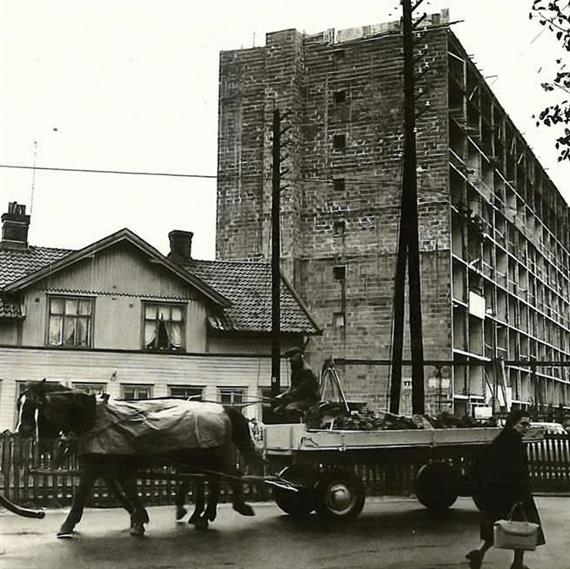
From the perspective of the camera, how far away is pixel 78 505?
8.02m

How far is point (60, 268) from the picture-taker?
37.9ft

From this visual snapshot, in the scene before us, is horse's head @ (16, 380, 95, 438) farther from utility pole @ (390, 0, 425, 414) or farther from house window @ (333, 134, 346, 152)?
house window @ (333, 134, 346, 152)

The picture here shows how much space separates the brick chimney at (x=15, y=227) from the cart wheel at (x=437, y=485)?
19.4 feet

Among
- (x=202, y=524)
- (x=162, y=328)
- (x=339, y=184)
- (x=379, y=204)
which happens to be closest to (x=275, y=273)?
(x=162, y=328)

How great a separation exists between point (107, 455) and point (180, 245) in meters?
6.17

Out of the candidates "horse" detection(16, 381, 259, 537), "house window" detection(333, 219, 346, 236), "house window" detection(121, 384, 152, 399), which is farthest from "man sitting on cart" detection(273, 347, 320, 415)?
"house window" detection(333, 219, 346, 236)

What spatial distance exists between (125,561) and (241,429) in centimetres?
254

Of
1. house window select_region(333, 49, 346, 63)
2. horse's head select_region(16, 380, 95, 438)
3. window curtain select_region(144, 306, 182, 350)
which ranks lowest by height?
horse's head select_region(16, 380, 95, 438)

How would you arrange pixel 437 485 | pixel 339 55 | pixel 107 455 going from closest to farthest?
1. pixel 107 455
2. pixel 437 485
3. pixel 339 55

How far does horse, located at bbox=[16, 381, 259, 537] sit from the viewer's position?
795 centimetres

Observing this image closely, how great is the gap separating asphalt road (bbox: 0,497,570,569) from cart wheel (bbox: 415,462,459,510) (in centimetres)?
36

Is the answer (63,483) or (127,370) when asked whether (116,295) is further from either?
(63,483)

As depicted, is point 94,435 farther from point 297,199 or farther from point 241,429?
point 297,199

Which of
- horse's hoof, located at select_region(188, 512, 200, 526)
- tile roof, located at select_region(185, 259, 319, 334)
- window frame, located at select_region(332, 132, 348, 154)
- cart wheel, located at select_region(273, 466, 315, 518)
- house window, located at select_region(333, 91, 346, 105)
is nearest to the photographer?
horse's hoof, located at select_region(188, 512, 200, 526)
